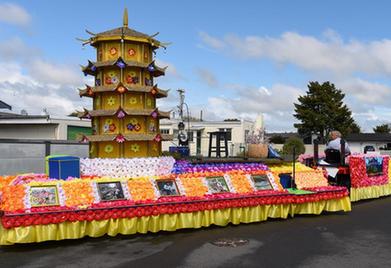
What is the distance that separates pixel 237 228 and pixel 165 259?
117 inches

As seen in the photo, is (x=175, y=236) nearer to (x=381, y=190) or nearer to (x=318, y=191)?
(x=318, y=191)

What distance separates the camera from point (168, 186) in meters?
9.80

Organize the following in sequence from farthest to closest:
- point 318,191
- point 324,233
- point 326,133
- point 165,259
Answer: point 326,133 → point 318,191 → point 324,233 → point 165,259

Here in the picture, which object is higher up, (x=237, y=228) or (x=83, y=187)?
(x=83, y=187)

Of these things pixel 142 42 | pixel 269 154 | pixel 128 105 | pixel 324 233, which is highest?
pixel 142 42

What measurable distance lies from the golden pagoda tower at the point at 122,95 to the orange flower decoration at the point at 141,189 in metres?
1.62

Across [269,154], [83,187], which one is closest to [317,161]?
[269,154]

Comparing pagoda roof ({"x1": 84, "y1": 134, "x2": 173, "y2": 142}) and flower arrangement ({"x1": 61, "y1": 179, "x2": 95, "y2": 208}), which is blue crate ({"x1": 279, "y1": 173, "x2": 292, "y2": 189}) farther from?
flower arrangement ({"x1": 61, "y1": 179, "x2": 95, "y2": 208})

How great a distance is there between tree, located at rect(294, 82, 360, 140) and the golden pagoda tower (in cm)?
4708

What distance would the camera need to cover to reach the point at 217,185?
10406 mm

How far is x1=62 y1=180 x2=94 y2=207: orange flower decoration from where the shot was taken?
27.9ft

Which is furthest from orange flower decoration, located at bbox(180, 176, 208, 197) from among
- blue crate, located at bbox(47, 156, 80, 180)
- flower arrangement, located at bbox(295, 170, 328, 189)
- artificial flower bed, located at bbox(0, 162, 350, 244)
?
flower arrangement, located at bbox(295, 170, 328, 189)

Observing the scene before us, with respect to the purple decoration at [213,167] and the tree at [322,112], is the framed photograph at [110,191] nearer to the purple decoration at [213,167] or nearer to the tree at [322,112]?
the purple decoration at [213,167]

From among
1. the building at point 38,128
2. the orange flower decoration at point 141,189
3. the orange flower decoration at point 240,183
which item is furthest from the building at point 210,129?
the orange flower decoration at point 141,189
